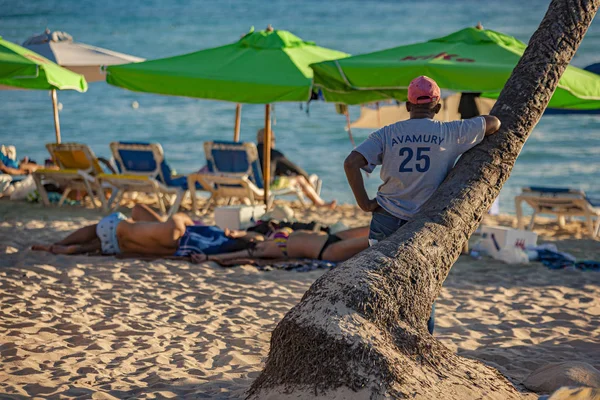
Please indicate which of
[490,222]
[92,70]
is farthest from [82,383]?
[92,70]

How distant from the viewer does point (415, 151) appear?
3.75m

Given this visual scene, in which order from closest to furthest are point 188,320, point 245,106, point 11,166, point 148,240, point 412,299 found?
point 412,299 → point 188,320 → point 148,240 → point 11,166 → point 245,106

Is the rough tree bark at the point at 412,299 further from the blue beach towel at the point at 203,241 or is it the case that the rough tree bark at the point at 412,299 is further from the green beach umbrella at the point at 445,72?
the blue beach towel at the point at 203,241

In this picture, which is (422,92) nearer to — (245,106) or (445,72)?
(445,72)

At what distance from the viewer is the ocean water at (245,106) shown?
936 inches

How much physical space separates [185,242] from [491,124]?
3.95 meters

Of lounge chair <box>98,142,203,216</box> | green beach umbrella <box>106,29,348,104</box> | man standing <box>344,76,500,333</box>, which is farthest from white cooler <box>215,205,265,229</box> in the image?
man standing <box>344,76,500,333</box>

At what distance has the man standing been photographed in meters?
3.71

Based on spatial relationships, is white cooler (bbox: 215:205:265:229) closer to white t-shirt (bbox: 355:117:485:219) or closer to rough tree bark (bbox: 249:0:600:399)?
white t-shirt (bbox: 355:117:485:219)

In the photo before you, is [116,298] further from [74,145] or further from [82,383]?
[74,145]

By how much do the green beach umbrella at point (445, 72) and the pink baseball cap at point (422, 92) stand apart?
3439mm

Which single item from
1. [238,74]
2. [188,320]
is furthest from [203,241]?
[238,74]

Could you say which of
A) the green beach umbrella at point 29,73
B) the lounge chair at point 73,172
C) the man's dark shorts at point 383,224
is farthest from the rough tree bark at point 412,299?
the lounge chair at point 73,172

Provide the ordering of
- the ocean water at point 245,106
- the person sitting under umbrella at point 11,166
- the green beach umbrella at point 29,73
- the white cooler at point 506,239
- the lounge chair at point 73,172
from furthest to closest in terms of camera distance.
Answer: the ocean water at point 245,106, the person sitting under umbrella at point 11,166, the lounge chair at point 73,172, the green beach umbrella at point 29,73, the white cooler at point 506,239
